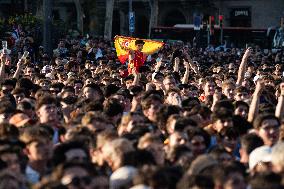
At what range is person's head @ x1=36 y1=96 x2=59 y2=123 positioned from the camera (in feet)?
28.3

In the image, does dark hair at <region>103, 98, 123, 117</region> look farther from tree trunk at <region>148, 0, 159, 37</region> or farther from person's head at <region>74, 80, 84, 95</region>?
tree trunk at <region>148, 0, 159, 37</region>

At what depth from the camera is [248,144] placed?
23.8 feet

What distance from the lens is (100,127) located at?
7.78 metres

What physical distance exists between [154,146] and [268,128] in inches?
62.6

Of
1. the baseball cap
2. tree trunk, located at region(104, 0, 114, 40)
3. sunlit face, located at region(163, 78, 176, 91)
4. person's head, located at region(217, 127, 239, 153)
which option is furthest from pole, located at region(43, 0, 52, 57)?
tree trunk, located at region(104, 0, 114, 40)

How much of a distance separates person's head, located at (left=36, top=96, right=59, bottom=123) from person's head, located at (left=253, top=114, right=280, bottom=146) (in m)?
2.36

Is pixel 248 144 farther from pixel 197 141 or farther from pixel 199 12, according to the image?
pixel 199 12

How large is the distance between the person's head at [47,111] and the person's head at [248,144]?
242 centimetres

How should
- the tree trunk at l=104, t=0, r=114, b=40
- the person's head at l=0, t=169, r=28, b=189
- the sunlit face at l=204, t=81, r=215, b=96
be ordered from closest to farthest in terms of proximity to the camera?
the person's head at l=0, t=169, r=28, b=189 → the sunlit face at l=204, t=81, r=215, b=96 → the tree trunk at l=104, t=0, r=114, b=40

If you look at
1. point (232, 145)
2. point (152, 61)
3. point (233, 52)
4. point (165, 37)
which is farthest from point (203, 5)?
point (232, 145)

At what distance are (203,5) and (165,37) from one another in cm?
1035

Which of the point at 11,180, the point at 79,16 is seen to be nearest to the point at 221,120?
the point at 11,180

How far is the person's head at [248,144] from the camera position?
720cm

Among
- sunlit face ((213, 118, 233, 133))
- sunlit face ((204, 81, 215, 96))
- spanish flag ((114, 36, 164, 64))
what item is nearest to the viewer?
sunlit face ((213, 118, 233, 133))
